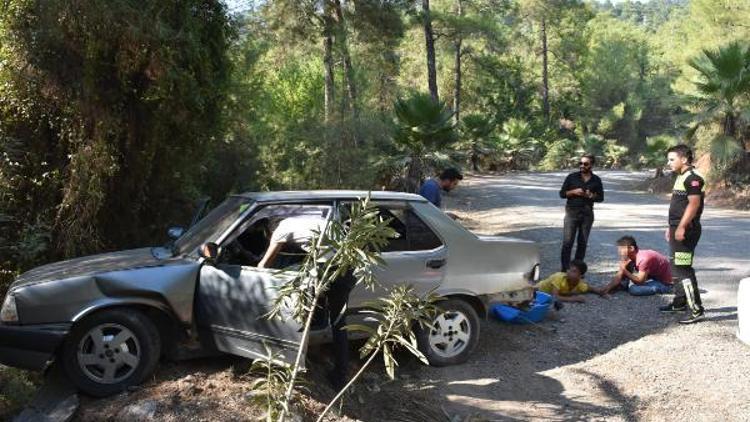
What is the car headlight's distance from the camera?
490 cm

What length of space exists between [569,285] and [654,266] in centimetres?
115

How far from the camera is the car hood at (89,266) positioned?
5.13 m

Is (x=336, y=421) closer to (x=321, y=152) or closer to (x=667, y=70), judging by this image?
(x=321, y=152)

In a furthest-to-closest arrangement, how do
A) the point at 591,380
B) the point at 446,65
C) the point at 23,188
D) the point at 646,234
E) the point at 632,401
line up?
the point at 446,65, the point at 646,234, the point at 23,188, the point at 591,380, the point at 632,401

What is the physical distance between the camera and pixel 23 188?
7875 mm

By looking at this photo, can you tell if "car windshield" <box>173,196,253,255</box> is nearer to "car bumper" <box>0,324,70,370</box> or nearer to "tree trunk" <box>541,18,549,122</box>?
"car bumper" <box>0,324,70,370</box>

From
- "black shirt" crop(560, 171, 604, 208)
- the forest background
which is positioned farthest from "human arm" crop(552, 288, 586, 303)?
the forest background

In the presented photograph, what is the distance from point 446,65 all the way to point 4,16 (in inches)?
1571

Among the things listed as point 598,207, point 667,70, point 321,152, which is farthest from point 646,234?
point 667,70

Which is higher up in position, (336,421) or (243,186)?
(243,186)

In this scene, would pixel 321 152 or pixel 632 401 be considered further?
pixel 321 152

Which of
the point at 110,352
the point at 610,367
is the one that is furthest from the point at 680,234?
the point at 110,352

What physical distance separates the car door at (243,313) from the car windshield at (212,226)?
16.6 inches

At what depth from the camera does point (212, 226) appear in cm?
579
